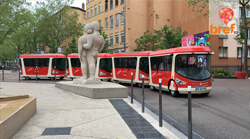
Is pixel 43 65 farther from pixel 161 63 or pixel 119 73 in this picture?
pixel 161 63

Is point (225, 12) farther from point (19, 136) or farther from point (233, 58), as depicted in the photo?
point (19, 136)

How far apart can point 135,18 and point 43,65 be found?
2190 cm

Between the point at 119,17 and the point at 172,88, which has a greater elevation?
the point at 119,17

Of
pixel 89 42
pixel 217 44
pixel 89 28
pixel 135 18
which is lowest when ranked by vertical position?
pixel 89 42

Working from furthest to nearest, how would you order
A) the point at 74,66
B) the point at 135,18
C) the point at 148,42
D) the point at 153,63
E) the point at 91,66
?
the point at 135,18 < the point at 148,42 < the point at 74,66 < the point at 153,63 < the point at 91,66

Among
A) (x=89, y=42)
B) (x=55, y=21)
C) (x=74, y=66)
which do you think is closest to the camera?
(x=89, y=42)

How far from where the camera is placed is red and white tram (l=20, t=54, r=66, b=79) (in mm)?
23422

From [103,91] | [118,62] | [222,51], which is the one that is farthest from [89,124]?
[222,51]

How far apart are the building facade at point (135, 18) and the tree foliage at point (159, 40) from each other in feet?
8.74

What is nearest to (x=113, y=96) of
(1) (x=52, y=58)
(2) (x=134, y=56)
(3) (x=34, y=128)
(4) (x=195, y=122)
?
(4) (x=195, y=122)

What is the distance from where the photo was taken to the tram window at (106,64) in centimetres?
2017

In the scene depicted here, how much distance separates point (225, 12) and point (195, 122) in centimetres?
2583

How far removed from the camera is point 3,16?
25531 mm

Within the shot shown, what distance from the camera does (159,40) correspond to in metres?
35.9
